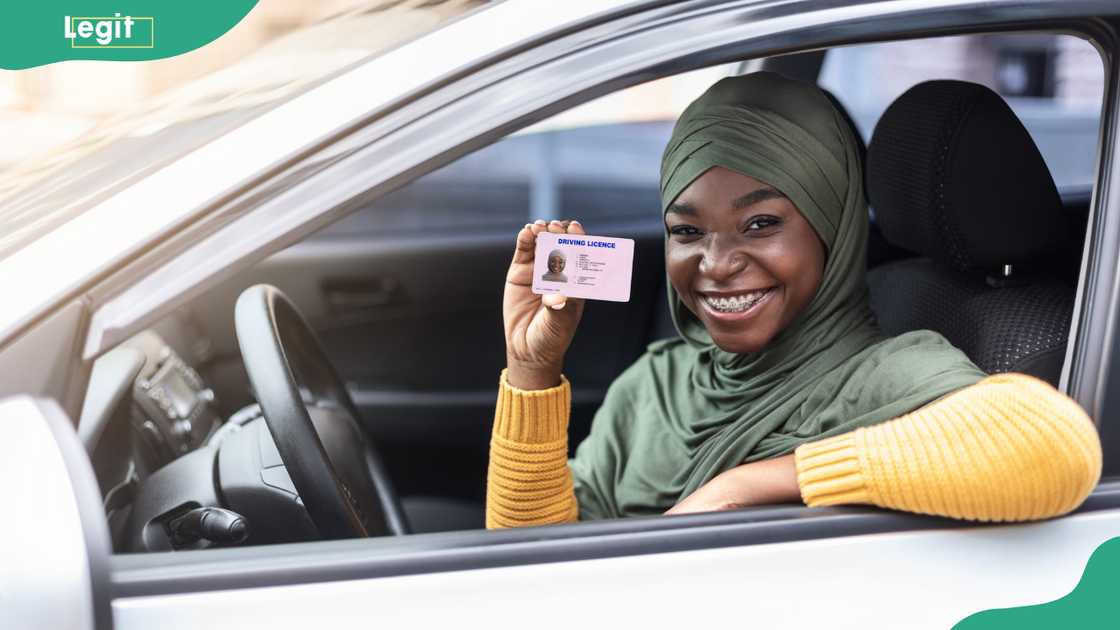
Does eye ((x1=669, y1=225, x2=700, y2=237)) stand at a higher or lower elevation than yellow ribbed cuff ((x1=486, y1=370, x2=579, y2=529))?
higher

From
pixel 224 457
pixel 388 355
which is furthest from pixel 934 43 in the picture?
pixel 224 457

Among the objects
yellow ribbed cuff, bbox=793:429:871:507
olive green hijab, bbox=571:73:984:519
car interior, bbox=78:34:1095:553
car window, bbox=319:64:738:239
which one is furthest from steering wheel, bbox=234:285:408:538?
car window, bbox=319:64:738:239

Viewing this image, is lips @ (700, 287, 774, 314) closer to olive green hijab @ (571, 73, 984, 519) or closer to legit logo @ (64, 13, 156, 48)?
olive green hijab @ (571, 73, 984, 519)

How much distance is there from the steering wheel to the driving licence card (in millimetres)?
360

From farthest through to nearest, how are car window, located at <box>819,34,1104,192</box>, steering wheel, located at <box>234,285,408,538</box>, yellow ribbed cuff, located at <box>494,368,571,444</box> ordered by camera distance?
car window, located at <box>819,34,1104,192</box>
yellow ribbed cuff, located at <box>494,368,571,444</box>
steering wheel, located at <box>234,285,408,538</box>

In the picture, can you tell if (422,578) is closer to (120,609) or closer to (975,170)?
(120,609)

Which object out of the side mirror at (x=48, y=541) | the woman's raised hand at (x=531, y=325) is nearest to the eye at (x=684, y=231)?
the woman's raised hand at (x=531, y=325)

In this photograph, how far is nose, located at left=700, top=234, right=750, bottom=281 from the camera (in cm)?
155

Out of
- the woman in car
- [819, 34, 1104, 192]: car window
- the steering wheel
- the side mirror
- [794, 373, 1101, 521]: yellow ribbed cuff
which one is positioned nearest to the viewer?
the side mirror

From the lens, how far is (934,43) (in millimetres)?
3381

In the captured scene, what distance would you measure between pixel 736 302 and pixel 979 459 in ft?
1.67

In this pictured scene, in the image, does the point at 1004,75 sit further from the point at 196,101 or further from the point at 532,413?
the point at 196,101

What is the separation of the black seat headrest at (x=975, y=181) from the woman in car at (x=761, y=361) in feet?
0.31

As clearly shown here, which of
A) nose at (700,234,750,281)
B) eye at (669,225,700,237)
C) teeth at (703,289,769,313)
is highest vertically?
eye at (669,225,700,237)
